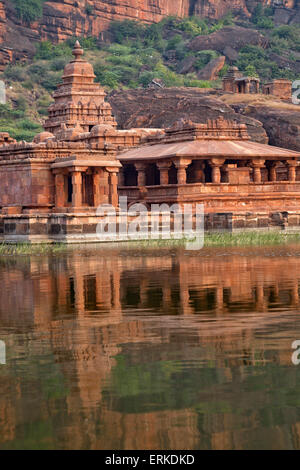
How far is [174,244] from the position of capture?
1156 inches

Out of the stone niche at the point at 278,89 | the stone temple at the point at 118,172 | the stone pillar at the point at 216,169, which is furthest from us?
the stone niche at the point at 278,89

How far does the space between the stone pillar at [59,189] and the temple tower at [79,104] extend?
12.7 metres

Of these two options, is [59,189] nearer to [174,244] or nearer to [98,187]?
[98,187]

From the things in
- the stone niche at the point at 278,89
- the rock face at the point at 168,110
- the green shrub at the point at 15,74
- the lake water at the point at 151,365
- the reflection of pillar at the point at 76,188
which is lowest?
the lake water at the point at 151,365

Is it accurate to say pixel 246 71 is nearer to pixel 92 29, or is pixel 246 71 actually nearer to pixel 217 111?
pixel 92 29

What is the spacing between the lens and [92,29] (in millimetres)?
118938

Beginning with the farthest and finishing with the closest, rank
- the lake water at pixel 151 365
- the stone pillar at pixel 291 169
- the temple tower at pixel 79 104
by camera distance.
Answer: the temple tower at pixel 79 104, the stone pillar at pixel 291 169, the lake water at pixel 151 365

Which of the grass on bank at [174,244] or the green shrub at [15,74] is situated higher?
the green shrub at [15,74]

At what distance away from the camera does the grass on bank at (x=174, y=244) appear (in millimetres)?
A: 27555

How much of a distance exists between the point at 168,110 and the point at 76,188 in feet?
76.4

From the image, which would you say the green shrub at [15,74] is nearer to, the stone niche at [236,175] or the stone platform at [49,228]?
the stone niche at [236,175]

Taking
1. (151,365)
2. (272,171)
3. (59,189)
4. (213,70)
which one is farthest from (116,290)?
(213,70)

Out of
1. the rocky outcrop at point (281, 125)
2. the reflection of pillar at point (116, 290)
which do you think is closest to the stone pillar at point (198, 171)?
the rocky outcrop at point (281, 125)

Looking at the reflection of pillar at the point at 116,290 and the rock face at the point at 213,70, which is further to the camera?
the rock face at the point at 213,70
